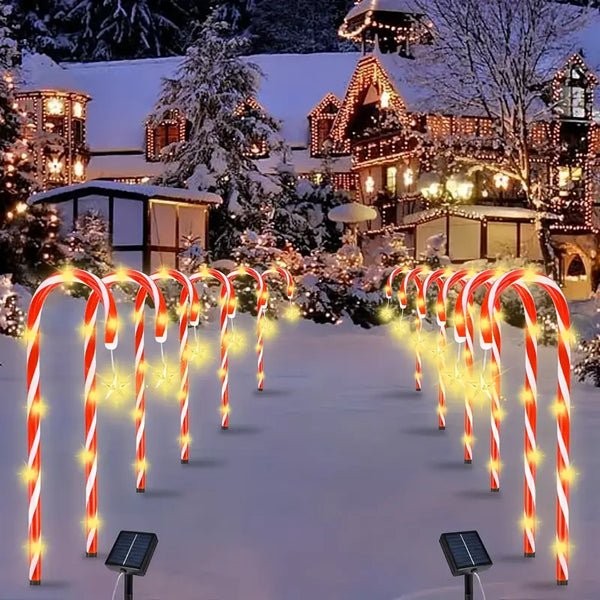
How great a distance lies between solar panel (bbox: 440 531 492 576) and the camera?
17.6ft

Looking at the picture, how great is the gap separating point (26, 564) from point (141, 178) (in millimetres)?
37958

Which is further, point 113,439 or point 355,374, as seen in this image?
point 355,374

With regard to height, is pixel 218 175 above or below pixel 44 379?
above

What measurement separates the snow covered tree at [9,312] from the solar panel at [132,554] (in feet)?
45.6

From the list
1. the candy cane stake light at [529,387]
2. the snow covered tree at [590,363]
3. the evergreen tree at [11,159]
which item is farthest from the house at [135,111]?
the candy cane stake light at [529,387]

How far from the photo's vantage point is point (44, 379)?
1648cm

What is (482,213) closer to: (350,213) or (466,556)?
(350,213)

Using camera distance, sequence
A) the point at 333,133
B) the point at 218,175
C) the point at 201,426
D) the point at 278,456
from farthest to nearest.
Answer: the point at 333,133 → the point at 218,175 → the point at 201,426 → the point at 278,456

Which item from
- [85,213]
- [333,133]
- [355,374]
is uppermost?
[333,133]

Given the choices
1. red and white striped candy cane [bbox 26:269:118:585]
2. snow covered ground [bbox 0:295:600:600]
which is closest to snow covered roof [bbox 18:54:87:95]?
snow covered ground [bbox 0:295:600:600]

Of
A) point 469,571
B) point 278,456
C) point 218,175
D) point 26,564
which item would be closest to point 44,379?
point 278,456

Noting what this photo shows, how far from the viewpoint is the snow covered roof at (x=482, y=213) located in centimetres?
3634

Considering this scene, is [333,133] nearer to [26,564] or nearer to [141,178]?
[141,178]

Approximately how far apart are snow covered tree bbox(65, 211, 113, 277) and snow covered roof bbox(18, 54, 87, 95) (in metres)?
A: 14.8
